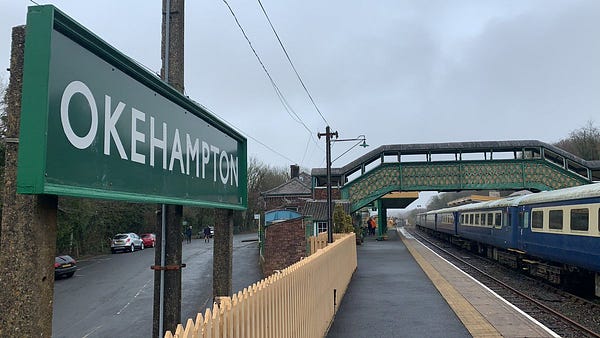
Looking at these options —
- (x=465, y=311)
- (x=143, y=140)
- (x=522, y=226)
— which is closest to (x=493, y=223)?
(x=522, y=226)

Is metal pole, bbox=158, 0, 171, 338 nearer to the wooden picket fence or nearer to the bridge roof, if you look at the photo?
the wooden picket fence

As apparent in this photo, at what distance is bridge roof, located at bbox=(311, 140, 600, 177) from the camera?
31391mm

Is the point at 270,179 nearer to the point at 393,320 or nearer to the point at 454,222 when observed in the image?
the point at 454,222

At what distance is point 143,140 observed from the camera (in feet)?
7.63

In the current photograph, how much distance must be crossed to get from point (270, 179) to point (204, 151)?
66.0 m

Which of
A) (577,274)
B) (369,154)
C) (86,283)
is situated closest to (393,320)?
(577,274)

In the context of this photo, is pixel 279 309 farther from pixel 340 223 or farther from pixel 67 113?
pixel 340 223

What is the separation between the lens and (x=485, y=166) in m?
31.5

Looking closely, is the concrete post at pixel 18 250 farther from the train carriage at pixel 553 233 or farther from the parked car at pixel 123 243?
the parked car at pixel 123 243

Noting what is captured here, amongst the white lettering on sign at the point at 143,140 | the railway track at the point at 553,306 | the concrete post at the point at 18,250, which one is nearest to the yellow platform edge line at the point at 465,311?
the railway track at the point at 553,306

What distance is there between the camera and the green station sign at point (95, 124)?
64.1 inches

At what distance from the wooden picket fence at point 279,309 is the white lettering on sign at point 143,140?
0.84 metres

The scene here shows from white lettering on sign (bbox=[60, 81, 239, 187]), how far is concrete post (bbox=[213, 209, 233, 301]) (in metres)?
0.79

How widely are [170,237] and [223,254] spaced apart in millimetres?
583
